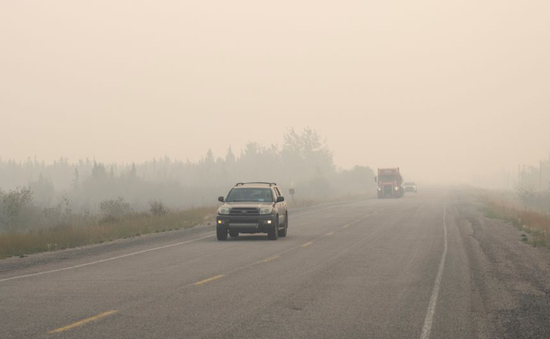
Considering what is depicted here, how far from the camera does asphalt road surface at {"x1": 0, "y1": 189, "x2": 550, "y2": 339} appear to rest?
8.22 m

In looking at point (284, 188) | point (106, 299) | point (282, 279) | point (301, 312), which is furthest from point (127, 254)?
point (284, 188)

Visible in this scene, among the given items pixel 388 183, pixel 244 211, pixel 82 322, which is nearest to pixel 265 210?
pixel 244 211

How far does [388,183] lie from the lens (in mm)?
78812

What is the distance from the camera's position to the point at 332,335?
7.77 m

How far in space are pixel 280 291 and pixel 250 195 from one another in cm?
1228

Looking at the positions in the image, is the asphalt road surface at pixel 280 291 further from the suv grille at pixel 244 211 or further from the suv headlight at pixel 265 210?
the suv headlight at pixel 265 210

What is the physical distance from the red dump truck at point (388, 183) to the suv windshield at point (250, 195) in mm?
55859

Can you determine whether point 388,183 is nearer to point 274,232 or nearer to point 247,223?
point 274,232

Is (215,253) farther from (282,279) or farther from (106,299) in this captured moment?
(106,299)

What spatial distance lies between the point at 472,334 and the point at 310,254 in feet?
32.6

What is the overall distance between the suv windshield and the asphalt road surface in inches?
99.9

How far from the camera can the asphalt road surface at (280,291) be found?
27.0 ft

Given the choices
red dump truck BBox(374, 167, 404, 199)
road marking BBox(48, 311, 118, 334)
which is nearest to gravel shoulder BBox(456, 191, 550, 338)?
road marking BBox(48, 311, 118, 334)

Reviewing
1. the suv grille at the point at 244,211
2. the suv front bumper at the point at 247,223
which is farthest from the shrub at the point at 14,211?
the suv grille at the point at 244,211
